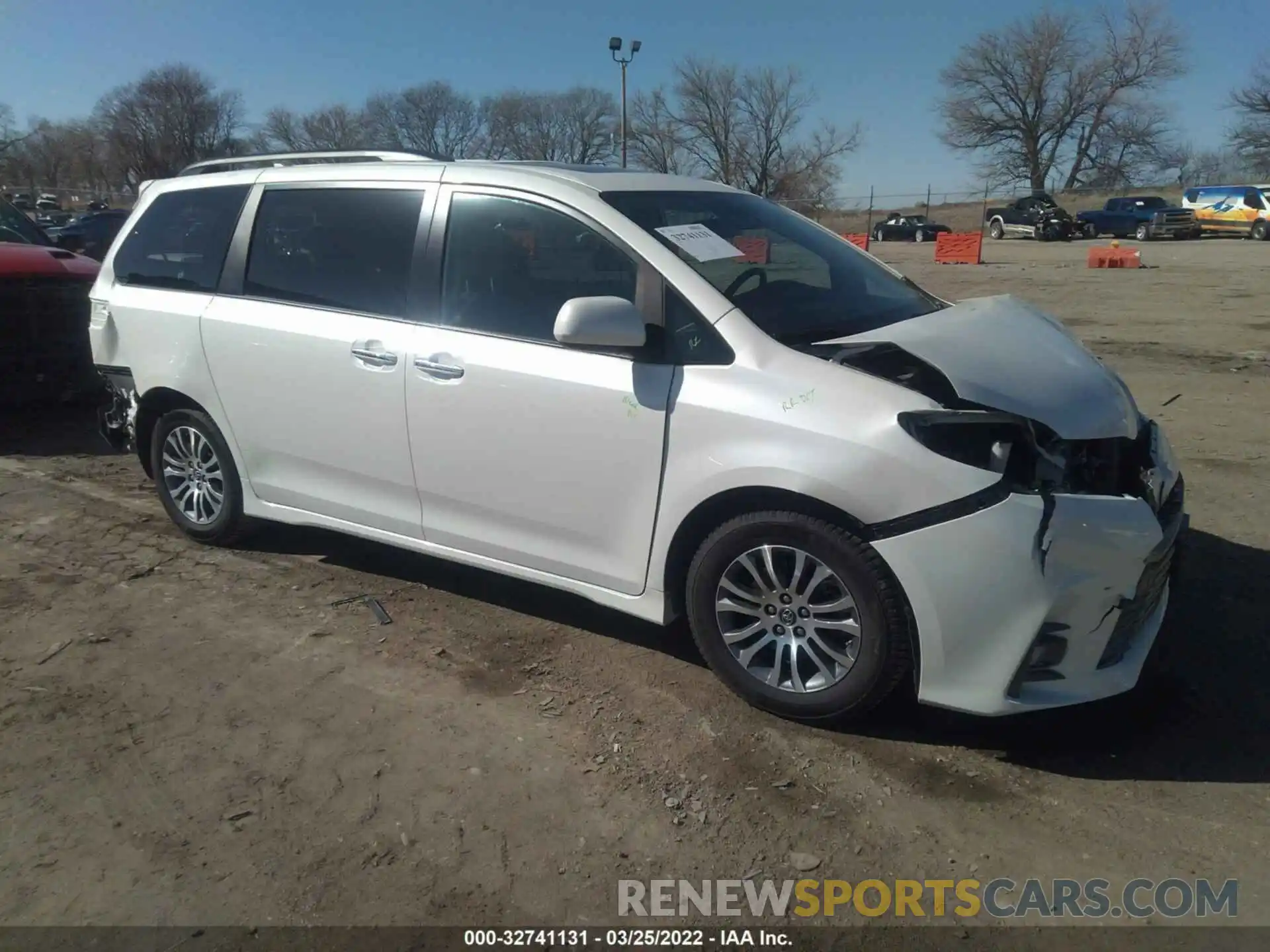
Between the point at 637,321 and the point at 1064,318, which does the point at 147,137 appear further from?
the point at 637,321

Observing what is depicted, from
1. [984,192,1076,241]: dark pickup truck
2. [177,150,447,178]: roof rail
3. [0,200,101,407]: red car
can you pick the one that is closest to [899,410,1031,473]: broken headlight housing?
[177,150,447,178]: roof rail

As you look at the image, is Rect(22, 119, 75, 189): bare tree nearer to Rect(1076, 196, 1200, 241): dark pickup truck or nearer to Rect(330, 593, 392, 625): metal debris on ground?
Rect(1076, 196, 1200, 241): dark pickup truck

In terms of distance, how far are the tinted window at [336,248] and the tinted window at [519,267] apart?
264mm

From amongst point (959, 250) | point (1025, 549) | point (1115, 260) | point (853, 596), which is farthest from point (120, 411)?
point (959, 250)

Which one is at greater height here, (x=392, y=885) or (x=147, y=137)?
(x=147, y=137)

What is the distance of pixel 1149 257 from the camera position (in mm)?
26828

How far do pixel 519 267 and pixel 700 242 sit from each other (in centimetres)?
72

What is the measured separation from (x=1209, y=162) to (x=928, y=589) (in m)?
72.8

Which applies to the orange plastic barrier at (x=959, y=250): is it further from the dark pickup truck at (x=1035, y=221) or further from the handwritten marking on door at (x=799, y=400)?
the handwritten marking on door at (x=799, y=400)

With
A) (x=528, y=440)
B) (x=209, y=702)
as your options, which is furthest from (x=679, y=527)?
(x=209, y=702)

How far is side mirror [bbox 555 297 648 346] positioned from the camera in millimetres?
3262

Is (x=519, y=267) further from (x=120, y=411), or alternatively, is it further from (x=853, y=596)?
(x=120, y=411)

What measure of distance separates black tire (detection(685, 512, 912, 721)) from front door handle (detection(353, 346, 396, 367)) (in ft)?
4.99

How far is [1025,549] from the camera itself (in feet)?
9.24
